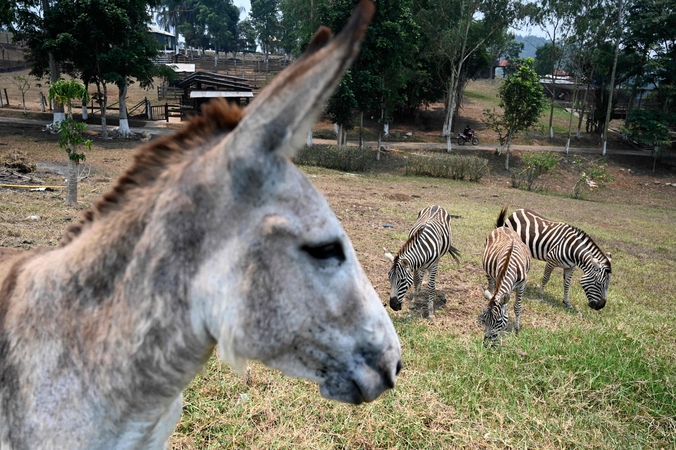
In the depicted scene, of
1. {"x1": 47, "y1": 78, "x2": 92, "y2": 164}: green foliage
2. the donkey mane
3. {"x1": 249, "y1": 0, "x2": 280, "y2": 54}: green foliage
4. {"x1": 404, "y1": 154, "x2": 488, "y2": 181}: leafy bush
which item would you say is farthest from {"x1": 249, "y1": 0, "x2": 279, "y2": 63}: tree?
the donkey mane

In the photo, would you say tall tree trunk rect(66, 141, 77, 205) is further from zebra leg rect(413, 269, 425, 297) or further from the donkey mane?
the donkey mane

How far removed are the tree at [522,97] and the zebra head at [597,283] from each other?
23.2 meters

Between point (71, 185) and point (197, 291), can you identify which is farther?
point (71, 185)

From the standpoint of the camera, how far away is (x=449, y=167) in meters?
26.5

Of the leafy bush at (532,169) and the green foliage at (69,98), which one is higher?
the green foliage at (69,98)

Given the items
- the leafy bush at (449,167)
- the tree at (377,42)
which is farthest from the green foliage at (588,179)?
the tree at (377,42)

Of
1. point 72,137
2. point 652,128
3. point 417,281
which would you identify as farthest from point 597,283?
point 652,128

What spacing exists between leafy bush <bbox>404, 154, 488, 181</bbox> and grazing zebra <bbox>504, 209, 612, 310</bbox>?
644 inches

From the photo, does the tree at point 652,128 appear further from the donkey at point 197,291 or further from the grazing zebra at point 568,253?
the donkey at point 197,291

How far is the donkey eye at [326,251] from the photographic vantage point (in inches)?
55.8

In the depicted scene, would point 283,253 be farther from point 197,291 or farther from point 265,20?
point 265,20

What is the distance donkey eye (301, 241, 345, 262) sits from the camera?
1418mm

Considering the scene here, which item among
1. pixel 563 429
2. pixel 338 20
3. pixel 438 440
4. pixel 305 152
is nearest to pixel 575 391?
pixel 563 429

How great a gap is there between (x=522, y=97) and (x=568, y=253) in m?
23.2
